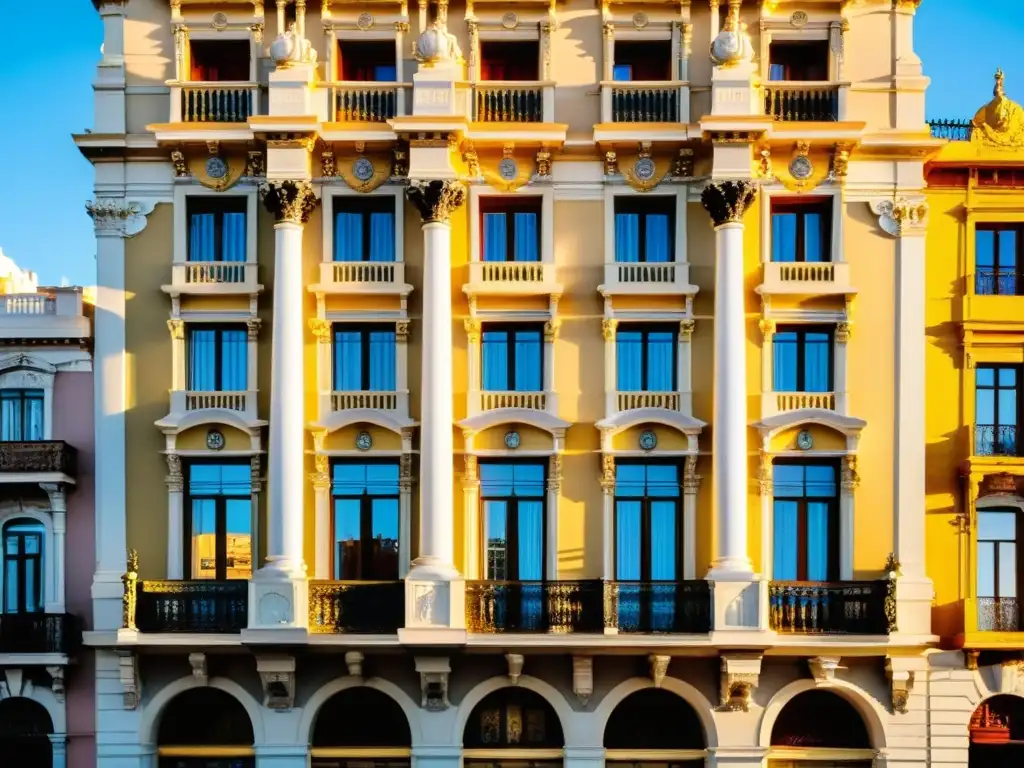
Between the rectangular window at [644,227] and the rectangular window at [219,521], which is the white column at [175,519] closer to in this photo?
the rectangular window at [219,521]

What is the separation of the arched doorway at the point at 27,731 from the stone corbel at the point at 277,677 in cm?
528

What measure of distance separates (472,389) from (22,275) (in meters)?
25.6

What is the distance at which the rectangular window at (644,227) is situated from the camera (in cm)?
3581

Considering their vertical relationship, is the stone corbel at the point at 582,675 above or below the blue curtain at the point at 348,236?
below

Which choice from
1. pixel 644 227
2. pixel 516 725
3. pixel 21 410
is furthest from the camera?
pixel 21 410

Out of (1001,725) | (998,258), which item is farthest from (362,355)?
(1001,725)

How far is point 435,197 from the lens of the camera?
34.7 m

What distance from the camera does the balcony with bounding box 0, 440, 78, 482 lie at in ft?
115

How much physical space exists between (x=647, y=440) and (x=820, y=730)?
7.61m

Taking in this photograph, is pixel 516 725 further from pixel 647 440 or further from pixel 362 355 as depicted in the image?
pixel 362 355

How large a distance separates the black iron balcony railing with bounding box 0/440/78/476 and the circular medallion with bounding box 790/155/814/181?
17.9 meters

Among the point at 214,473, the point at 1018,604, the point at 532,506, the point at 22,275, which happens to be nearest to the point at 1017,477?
the point at 1018,604

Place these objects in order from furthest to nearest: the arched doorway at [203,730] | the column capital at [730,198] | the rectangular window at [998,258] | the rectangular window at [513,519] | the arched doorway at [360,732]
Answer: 1. the rectangular window at [998,258]
2. the rectangular window at [513,519]
3. the arched doorway at [203,730]
4. the arched doorway at [360,732]
5. the column capital at [730,198]

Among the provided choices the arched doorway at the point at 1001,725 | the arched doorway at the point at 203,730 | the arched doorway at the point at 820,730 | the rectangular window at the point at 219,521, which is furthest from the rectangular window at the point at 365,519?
the arched doorway at the point at 1001,725
